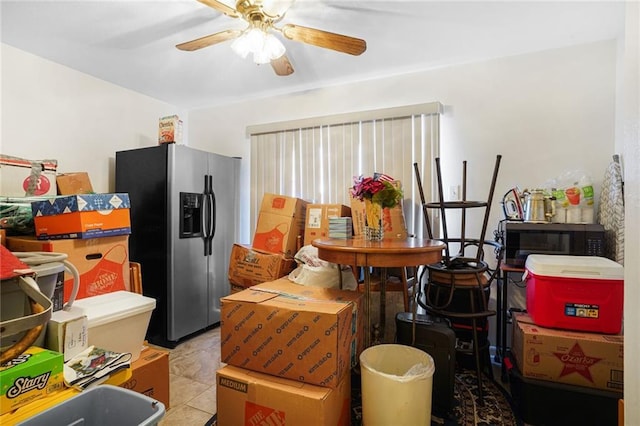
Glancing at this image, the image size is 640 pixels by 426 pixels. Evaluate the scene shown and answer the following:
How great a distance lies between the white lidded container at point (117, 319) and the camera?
1438mm

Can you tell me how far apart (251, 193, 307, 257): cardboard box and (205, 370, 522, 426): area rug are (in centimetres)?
115

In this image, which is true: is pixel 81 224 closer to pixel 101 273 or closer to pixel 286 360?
pixel 101 273

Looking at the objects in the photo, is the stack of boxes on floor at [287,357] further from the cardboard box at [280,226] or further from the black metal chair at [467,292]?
the cardboard box at [280,226]

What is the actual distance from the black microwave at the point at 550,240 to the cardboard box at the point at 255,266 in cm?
159

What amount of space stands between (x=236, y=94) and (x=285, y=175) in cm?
108

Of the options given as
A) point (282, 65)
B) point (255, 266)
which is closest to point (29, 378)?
point (255, 266)

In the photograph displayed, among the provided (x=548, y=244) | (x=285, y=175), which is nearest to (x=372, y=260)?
(x=548, y=244)

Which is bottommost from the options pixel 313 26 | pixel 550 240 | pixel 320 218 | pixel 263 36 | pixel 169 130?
pixel 550 240

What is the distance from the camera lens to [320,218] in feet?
8.97

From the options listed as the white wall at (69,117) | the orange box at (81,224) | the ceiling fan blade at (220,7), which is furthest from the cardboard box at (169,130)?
the ceiling fan blade at (220,7)

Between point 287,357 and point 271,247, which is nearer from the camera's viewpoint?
point 287,357

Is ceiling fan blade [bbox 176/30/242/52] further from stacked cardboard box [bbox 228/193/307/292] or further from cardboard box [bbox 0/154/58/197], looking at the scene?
cardboard box [bbox 0/154/58/197]

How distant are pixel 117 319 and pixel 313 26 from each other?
7.01 ft

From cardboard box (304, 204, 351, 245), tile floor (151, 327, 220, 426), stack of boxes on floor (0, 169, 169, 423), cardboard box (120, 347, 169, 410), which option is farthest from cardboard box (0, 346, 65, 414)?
cardboard box (304, 204, 351, 245)
